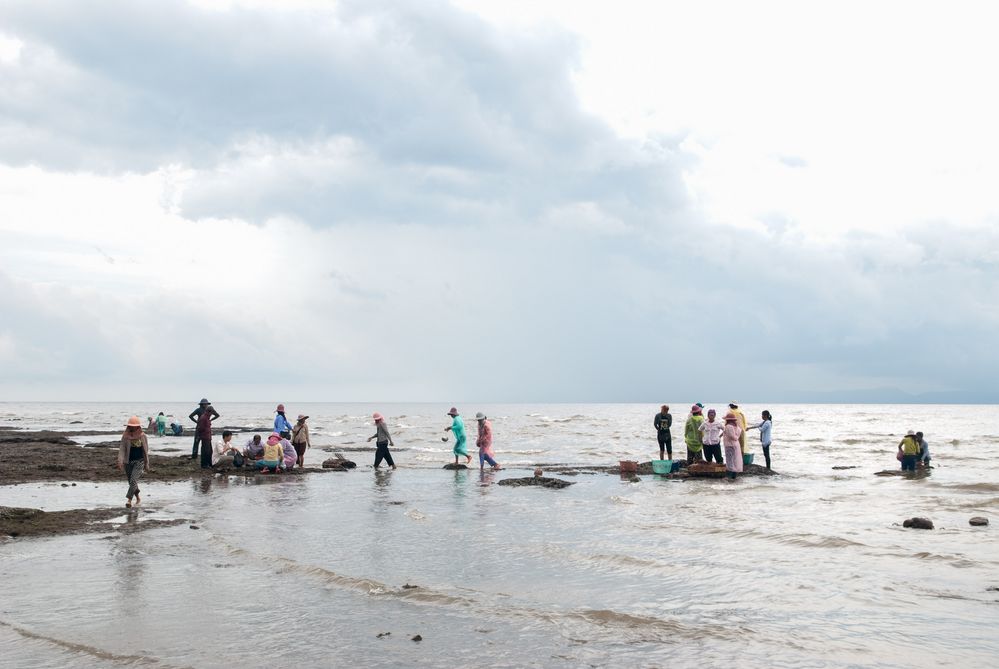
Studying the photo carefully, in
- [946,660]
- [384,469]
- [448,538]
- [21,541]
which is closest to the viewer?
[946,660]

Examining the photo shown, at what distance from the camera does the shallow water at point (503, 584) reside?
7570mm

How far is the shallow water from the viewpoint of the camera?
298 inches

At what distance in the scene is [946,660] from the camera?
7.48 meters

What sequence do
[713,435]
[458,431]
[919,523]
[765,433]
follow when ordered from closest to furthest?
1. [919,523]
2. [713,435]
3. [765,433]
4. [458,431]

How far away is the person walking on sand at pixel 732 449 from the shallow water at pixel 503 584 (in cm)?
408

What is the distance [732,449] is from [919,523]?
8303 mm

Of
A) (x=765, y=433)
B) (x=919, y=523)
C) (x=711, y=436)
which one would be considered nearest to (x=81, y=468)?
(x=711, y=436)

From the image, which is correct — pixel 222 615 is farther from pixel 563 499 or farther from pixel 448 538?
pixel 563 499

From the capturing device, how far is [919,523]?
1577 cm

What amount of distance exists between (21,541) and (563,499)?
40.7 ft

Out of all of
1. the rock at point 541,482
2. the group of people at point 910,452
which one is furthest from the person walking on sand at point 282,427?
the group of people at point 910,452

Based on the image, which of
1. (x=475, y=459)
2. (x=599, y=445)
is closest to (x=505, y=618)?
(x=475, y=459)

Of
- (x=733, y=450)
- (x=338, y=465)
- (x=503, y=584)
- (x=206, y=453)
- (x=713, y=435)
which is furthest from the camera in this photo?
(x=338, y=465)

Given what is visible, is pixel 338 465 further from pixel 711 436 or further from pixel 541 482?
pixel 711 436
